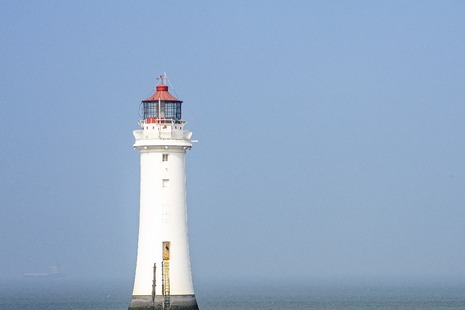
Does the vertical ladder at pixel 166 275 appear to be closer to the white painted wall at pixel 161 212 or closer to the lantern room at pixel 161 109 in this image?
the white painted wall at pixel 161 212

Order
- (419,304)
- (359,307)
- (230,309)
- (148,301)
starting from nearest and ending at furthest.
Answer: (148,301)
(230,309)
(359,307)
(419,304)

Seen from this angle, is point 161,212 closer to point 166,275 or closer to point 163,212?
point 163,212

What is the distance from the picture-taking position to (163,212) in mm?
50500

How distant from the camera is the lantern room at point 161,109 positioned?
50.8 m

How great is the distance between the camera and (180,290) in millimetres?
50500

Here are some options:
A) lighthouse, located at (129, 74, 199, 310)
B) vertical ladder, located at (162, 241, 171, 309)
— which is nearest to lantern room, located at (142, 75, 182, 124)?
lighthouse, located at (129, 74, 199, 310)

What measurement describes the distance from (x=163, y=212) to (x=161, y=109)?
160 inches

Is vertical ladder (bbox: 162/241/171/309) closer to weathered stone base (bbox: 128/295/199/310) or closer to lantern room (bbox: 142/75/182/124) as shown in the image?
weathered stone base (bbox: 128/295/199/310)

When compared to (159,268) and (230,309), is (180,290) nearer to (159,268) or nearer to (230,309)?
(159,268)

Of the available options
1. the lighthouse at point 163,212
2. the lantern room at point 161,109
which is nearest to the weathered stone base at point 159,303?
the lighthouse at point 163,212

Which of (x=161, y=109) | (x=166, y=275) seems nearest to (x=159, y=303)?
(x=166, y=275)

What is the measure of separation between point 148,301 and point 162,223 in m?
3.06

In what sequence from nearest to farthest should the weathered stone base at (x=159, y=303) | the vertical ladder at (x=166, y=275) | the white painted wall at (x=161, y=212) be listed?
the weathered stone base at (x=159, y=303), the vertical ladder at (x=166, y=275), the white painted wall at (x=161, y=212)

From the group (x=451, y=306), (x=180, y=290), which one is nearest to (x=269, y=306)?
(x=451, y=306)
